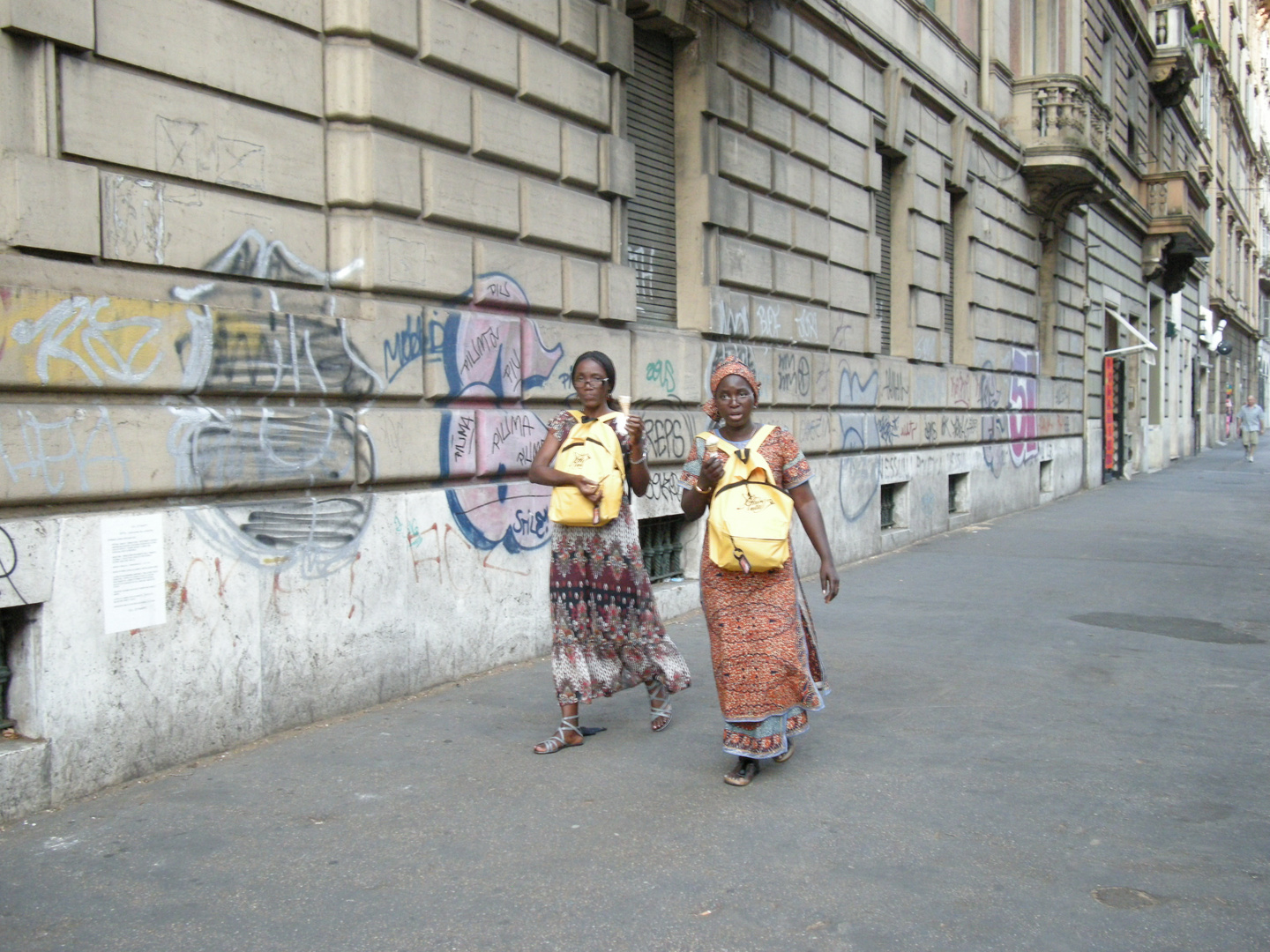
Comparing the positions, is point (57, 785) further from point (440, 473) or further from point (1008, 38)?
point (1008, 38)

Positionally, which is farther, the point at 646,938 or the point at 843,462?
the point at 843,462

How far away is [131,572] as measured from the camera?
4539mm

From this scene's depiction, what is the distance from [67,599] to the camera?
431 cm

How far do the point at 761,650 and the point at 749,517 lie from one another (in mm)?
528

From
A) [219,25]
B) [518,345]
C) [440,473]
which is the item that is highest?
[219,25]

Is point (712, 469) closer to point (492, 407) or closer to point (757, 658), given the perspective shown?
point (757, 658)

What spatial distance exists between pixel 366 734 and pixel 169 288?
2.13 meters

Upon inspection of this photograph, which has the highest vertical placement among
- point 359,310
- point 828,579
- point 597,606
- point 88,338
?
point 359,310

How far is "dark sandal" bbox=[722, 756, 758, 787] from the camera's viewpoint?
14.9ft

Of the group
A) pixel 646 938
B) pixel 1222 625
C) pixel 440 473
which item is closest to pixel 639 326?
pixel 440 473

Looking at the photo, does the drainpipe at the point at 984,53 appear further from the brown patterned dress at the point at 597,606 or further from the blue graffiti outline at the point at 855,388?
the brown patterned dress at the point at 597,606

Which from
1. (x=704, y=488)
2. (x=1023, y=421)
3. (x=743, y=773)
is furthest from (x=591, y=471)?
(x=1023, y=421)

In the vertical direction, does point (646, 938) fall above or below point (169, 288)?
below

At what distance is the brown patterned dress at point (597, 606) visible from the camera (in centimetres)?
509
